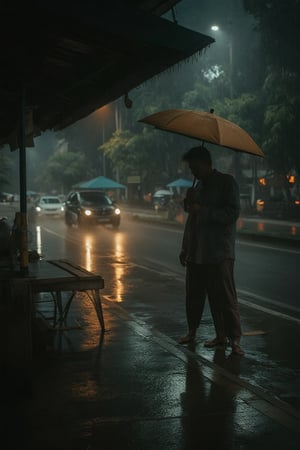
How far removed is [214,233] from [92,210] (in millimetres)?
22766

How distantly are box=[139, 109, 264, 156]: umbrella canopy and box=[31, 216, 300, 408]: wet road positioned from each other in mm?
2029

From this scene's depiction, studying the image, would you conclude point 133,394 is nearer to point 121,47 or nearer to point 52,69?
point 121,47

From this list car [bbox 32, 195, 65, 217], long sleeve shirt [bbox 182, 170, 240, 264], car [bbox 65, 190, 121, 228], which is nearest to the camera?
long sleeve shirt [bbox 182, 170, 240, 264]

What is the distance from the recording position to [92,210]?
95.2 ft

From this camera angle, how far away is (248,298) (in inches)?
400

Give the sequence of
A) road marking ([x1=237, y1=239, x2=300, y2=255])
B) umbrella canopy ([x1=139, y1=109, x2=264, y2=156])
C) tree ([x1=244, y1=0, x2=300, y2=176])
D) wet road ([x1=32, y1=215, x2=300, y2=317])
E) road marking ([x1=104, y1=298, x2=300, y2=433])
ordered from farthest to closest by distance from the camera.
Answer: tree ([x1=244, y1=0, x2=300, y2=176])
road marking ([x1=237, y1=239, x2=300, y2=255])
wet road ([x1=32, y1=215, x2=300, y2=317])
umbrella canopy ([x1=139, y1=109, x2=264, y2=156])
road marking ([x1=104, y1=298, x2=300, y2=433])

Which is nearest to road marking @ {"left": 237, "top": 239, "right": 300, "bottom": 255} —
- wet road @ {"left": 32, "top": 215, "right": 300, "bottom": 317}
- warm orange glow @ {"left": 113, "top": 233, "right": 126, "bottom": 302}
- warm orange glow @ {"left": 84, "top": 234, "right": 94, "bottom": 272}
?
wet road @ {"left": 32, "top": 215, "right": 300, "bottom": 317}

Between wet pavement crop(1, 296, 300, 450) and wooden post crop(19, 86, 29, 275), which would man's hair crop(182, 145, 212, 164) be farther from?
wet pavement crop(1, 296, 300, 450)

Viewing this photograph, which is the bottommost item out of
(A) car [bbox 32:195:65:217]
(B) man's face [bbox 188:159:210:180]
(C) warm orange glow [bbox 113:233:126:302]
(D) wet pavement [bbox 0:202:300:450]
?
(D) wet pavement [bbox 0:202:300:450]

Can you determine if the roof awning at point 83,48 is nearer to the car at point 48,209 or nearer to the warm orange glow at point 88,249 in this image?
the warm orange glow at point 88,249

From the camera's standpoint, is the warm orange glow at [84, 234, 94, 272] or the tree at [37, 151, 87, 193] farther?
the tree at [37, 151, 87, 193]

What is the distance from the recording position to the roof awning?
16.1ft

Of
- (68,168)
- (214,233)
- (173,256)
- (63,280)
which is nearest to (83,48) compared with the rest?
(214,233)

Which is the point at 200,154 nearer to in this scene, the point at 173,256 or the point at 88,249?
the point at 173,256
